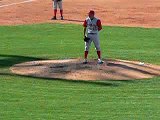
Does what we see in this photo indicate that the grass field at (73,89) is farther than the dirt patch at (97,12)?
No

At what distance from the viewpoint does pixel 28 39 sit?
24219 mm

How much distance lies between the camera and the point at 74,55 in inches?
792

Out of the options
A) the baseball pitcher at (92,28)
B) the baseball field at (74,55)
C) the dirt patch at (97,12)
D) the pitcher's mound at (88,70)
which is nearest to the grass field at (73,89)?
the baseball field at (74,55)

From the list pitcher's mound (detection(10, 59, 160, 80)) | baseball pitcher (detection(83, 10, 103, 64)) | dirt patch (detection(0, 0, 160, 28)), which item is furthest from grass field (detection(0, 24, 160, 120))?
dirt patch (detection(0, 0, 160, 28))

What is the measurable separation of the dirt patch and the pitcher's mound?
11.0m

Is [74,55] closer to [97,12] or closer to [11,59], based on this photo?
[11,59]

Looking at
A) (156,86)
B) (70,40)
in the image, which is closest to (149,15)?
(70,40)

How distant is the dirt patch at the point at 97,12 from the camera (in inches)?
1166

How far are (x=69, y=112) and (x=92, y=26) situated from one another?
5.77m

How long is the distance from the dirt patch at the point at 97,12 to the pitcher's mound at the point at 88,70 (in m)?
11.0

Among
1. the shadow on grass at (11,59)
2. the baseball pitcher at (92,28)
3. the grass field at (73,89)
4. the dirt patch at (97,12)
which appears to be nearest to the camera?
the grass field at (73,89)

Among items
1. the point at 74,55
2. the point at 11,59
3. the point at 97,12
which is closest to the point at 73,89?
the point at 11,59

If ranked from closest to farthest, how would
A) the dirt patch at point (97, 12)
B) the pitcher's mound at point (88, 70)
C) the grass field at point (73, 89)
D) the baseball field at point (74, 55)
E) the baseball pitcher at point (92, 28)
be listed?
the grass field at point (73, 89) < the baseball field at point (74, 55) < the pitcher's mound at point (88, 70) < the baseball pitcher at point (92, 28) < the dirt patch at point (97, 12)

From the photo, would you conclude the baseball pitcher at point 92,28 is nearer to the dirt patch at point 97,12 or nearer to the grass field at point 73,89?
the grass field at point 73,89
